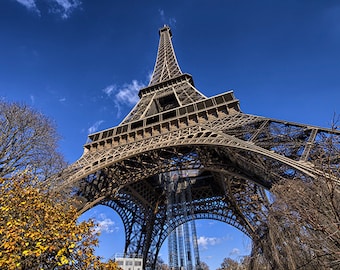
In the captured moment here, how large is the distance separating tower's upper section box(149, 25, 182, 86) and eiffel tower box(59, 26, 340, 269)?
316 millimetres

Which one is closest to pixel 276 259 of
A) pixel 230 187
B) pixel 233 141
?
pixel 233 141

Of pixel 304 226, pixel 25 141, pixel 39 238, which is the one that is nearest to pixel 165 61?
pixel 25 141

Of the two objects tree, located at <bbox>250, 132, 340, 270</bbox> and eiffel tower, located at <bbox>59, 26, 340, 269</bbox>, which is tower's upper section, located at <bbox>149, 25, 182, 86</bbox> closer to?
eiffel tower, located at <bbox>59, 26, 340, 269</bbox>

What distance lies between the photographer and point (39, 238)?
4.90 metres

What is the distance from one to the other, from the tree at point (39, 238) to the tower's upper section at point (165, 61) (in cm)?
2413

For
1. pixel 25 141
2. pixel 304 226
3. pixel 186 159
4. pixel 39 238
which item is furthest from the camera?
pixel 186 159

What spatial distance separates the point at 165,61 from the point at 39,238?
31830 mm

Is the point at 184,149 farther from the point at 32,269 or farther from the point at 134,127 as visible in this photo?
the point at 32,269

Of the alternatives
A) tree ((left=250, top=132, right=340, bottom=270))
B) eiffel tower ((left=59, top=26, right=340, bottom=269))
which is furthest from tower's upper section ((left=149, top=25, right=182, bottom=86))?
tree ((left=250, top=132, right=340, bottom=270))

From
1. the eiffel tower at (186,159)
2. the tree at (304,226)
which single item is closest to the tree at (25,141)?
the eiffel tower at (186,159)

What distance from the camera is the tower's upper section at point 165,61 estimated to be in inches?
1180

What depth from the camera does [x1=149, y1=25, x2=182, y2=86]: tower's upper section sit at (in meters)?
30.0

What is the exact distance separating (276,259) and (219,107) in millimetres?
12553

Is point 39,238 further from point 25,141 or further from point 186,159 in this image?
point 186,159
